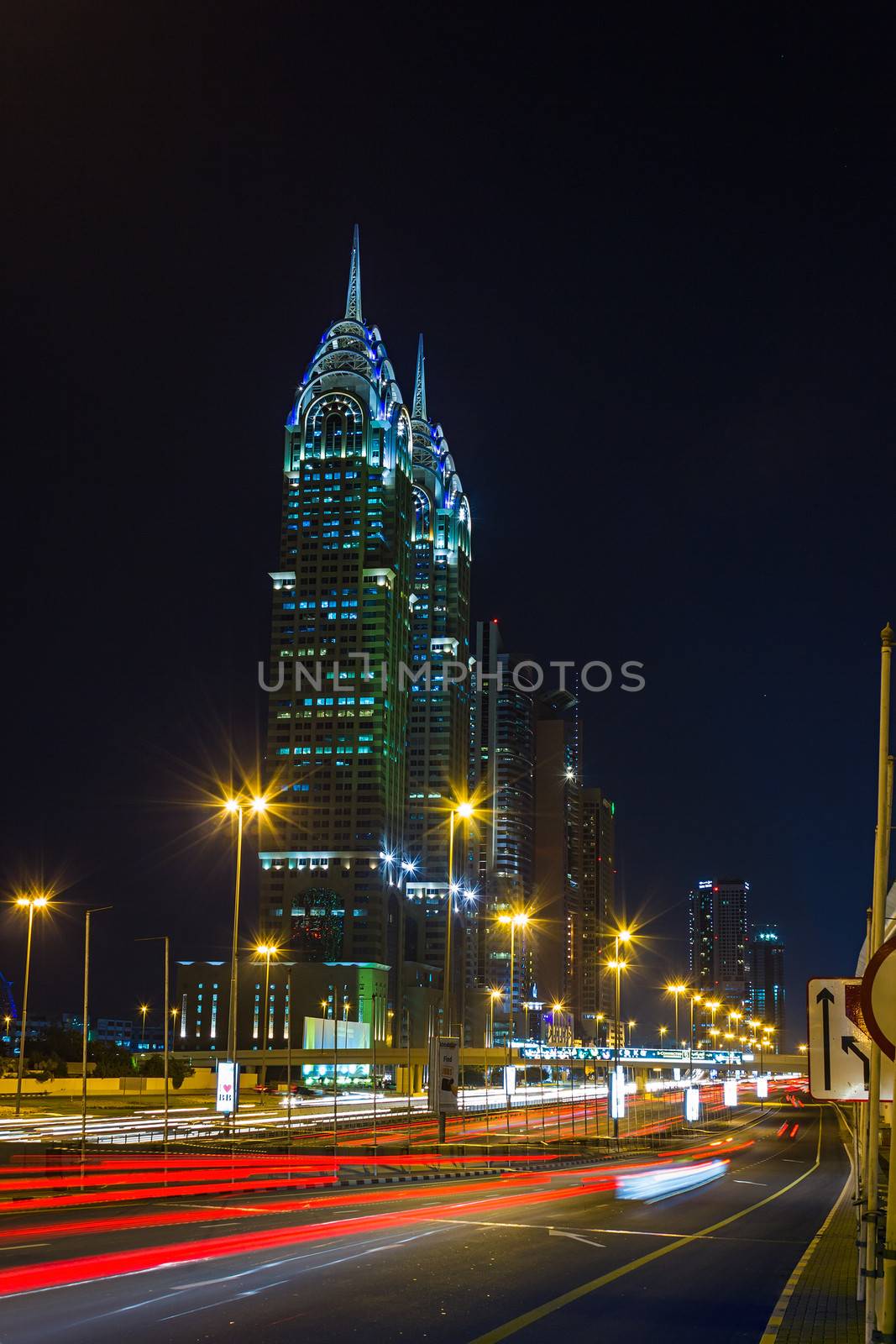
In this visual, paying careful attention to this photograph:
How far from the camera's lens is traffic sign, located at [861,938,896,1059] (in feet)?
28.4

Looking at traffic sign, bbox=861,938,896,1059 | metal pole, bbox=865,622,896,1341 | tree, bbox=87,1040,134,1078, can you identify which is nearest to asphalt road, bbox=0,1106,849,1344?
metal pole, bbox=865,622,896,1341

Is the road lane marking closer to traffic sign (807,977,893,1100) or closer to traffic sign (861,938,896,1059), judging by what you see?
traffic sign (807,977,893,1100)

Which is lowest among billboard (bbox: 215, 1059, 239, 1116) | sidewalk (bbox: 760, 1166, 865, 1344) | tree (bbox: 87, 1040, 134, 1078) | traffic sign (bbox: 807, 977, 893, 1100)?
tree (bbox: 87, 1040, 134, 1078)

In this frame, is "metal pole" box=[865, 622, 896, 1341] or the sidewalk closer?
"metal pole" box=[865, 622, 896, 1341]

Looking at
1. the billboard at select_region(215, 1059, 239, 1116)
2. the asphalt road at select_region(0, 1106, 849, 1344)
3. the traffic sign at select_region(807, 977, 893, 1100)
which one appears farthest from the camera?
the billboard at select_region(215, 1059, 239, 1116)

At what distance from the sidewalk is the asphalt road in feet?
1.41

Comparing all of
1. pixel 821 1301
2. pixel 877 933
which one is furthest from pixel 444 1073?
pixel 877 933

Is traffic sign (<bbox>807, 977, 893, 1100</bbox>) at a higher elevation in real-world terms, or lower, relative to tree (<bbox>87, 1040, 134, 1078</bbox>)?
higher

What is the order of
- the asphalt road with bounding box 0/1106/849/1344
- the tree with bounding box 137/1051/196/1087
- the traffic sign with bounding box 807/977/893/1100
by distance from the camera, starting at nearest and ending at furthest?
1. the traffic sign with bounding box 807/977/893/1100
2. the asphalt road with bounding box 0/1106/849/1344
3. the tree with bounding box 137/1051/196/1087

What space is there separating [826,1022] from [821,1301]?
324 inches

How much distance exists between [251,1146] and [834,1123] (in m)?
64.2

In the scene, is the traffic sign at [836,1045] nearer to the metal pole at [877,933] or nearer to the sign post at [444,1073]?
the metal pole at [877,933]

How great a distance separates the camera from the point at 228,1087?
47.2 m

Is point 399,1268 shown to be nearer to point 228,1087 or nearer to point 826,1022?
point 826,1022
